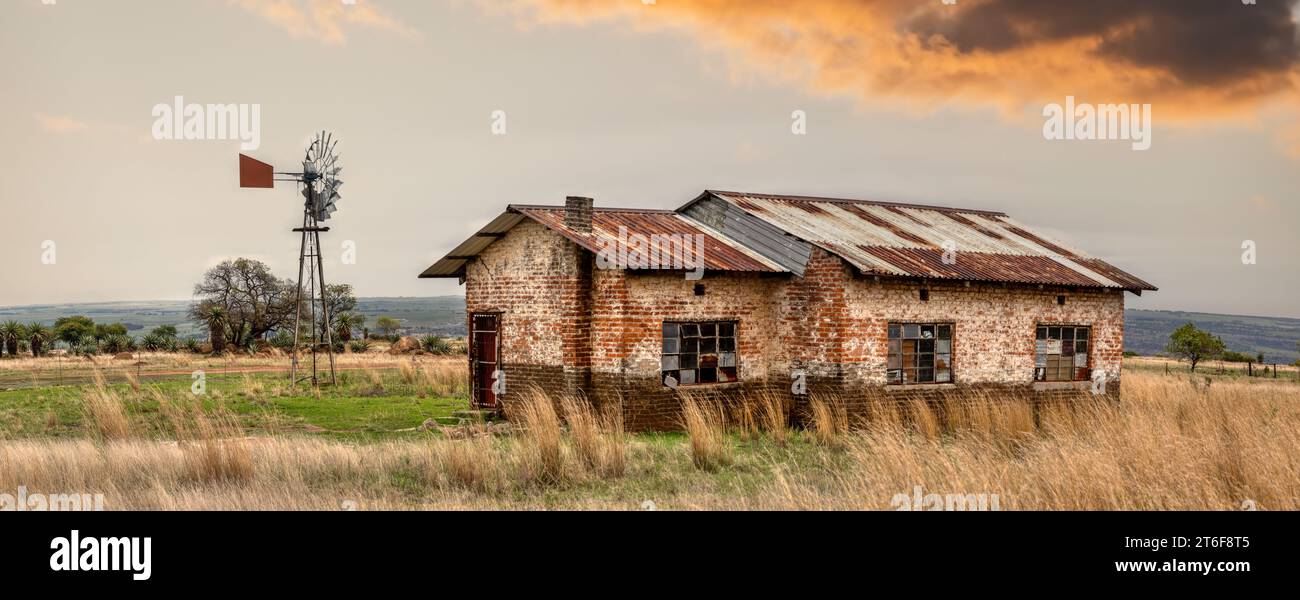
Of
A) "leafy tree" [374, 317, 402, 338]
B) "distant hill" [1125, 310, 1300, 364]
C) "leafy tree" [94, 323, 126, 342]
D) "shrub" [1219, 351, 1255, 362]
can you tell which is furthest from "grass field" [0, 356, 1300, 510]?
"distant hill" [1125, 310, 1300, 364]

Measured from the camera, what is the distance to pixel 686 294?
19266 mm

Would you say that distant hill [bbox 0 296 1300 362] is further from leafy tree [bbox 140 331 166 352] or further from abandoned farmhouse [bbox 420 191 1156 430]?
abandoned farmhouse [bbox 420 191 1156 430]

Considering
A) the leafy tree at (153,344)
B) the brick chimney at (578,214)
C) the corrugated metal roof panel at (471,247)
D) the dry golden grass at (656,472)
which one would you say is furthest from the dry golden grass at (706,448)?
the leafy tree at (153,344)

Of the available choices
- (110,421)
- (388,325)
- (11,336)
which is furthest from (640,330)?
(388,325)

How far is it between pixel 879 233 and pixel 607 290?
7339mm

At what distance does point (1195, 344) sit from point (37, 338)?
5913 centimetres

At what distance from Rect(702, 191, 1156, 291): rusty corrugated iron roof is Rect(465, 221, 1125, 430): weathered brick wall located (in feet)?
1.58

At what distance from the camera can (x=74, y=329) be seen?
6381 cm

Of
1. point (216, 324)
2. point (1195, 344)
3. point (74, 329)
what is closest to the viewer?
point (1195, 344)

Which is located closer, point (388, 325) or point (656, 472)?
point (656, 472)

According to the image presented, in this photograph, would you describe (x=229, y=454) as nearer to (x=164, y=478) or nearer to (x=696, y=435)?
(x=164, y=478)

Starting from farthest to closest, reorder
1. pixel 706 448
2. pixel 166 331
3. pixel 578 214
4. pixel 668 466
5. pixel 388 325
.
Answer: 1. pixel 388 325
2. pixel 166 331
3. pixel 578 214
4. pixel 706 448
5. pixel 668 466

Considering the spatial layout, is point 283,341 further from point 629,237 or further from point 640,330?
point 640,330
